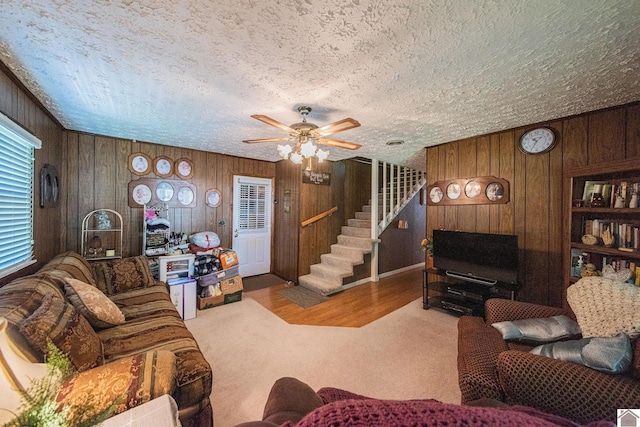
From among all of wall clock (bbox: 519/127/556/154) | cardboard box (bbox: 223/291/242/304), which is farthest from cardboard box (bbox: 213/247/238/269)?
wall clock (bbox: 519/127/556/154)

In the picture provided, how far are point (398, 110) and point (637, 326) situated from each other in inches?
85.0

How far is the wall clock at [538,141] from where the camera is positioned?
2670 mm

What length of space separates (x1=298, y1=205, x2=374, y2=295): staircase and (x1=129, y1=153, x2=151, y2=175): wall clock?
3080 mm

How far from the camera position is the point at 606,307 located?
147 cm

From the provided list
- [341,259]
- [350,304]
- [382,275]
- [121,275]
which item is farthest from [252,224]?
[382,275]

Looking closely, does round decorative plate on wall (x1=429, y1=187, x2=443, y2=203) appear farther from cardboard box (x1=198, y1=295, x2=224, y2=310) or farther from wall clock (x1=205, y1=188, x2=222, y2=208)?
wall clock (x1=205, y1=188, x2=222, y2=208)

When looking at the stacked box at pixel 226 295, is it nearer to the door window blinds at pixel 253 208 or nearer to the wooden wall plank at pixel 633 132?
the door window blinds at pixel 253 208

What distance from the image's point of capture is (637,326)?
1.27 metres

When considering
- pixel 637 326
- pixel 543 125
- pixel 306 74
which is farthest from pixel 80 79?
pixel 543 125

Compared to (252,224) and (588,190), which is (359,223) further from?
(588,190)

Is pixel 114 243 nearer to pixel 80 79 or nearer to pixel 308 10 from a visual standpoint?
pixel 80 79

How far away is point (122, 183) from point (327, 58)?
363 centimetres

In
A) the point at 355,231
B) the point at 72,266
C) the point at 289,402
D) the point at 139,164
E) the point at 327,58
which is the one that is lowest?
the point at 289,402

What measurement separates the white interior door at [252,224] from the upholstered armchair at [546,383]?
3.96 meters
